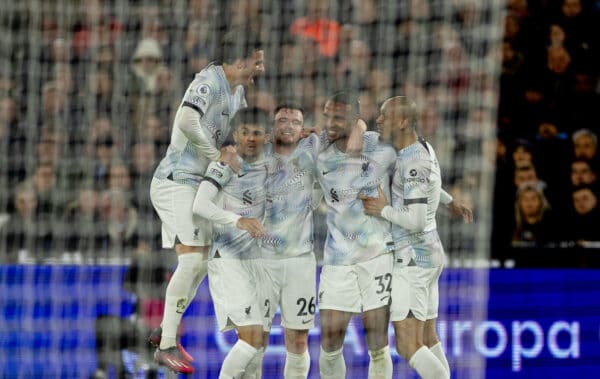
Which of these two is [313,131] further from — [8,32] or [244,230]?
[8,32]

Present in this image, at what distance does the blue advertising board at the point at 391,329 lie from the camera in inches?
341

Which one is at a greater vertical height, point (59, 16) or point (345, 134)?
point (59, 16)

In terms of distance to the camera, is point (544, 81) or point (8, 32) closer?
point (8, 32)

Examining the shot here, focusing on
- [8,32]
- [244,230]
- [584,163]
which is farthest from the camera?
[584,163]

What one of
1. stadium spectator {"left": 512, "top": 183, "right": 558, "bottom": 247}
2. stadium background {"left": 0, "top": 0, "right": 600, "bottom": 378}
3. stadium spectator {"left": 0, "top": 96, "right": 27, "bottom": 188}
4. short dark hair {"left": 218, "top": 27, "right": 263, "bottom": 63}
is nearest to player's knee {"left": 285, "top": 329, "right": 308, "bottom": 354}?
stadium background {"left": 0, "top": 0, "right": 600, "bottom": 378}

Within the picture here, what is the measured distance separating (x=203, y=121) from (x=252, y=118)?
0.95 ft

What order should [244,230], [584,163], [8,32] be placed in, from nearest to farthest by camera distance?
1. [244,230]
2. [8,32]
3. [584,163]

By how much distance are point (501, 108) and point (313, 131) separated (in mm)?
2824

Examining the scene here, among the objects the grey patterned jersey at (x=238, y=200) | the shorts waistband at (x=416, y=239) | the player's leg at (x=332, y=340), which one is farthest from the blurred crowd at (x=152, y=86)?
the player's leg at (x=332, y=340)

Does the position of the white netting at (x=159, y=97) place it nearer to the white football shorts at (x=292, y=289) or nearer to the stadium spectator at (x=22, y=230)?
the stadium spectator at (x=22, y=230)

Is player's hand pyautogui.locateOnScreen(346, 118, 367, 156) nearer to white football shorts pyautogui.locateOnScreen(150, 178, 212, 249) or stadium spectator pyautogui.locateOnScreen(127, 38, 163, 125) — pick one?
white football shorts pyautogui.locateOnScreen(150, 178, 212, 249)

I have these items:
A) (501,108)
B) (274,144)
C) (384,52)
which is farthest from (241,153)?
(501,108)

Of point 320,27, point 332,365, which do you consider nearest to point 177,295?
point 332,365

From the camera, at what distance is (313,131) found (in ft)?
26.2
